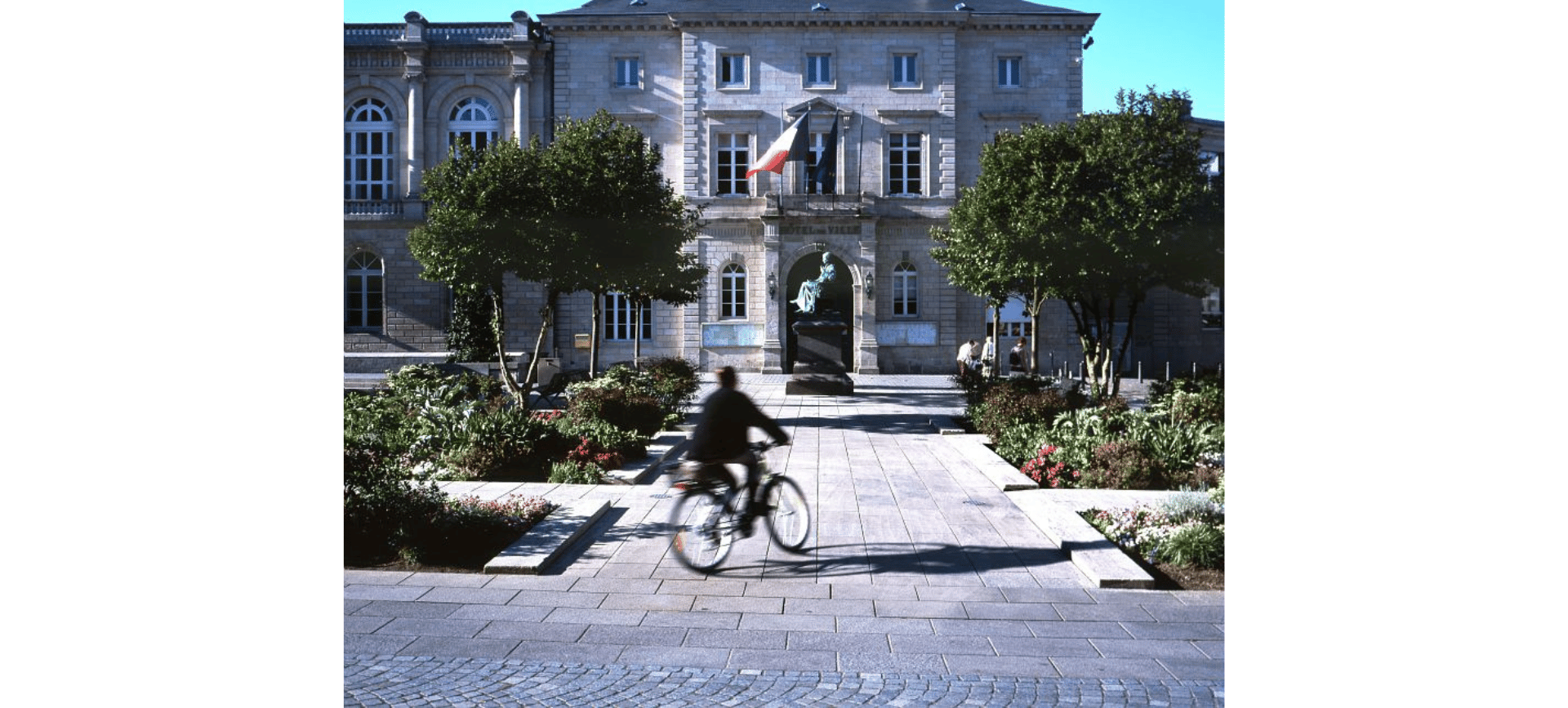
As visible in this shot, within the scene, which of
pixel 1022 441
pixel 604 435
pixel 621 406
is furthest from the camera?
pixel 1022 441

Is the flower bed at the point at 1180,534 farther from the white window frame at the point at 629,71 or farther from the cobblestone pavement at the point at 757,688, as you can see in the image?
the white window frame at the point at 629,71

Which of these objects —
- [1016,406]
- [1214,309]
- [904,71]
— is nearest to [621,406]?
[1016,406]

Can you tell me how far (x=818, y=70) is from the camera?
3.81 metres

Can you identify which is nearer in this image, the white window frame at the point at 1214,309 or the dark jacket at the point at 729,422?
the white window frame at the point at 1214,309

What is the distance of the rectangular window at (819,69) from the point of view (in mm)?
3775

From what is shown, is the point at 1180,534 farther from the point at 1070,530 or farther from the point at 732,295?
the point at 732,295

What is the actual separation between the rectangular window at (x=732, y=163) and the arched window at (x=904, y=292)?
2.08 feet

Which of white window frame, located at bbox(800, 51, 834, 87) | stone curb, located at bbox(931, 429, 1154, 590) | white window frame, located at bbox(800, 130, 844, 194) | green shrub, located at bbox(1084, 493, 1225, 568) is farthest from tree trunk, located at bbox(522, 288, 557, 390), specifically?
green shrub, located at bbox(1084, 493, 1225, 568)

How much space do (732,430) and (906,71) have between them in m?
1.50

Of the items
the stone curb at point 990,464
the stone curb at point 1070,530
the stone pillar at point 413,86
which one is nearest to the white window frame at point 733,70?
the stone pillar at point 413,86
